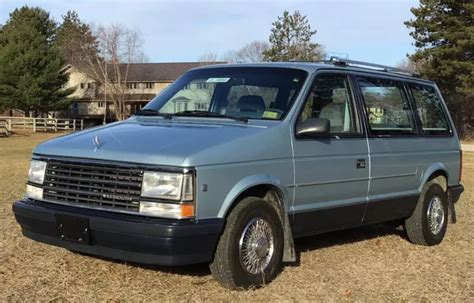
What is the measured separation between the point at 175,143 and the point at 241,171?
22.1 inches

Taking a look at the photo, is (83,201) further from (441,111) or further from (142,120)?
(441,111)

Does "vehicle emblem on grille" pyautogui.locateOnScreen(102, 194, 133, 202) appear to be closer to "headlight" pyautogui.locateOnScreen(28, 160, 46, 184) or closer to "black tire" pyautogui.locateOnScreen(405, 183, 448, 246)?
"headlight" pyautogui.locateOnScreen(28, 160, 46, 184)

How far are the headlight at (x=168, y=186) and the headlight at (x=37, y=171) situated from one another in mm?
1035

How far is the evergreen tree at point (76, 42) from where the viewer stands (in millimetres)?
74625

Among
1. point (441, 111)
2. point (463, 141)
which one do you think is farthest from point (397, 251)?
point (463, 141)

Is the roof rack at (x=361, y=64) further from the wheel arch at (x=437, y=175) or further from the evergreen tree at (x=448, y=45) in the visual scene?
the evergreen tree at (x=448, y=45)

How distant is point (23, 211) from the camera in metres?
4.84

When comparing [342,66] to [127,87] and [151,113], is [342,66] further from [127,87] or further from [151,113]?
[127,87]

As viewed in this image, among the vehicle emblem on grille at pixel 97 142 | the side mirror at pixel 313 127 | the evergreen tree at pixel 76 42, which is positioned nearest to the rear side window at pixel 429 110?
the side mirror at pixel 313 127

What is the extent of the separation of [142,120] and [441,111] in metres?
4.03

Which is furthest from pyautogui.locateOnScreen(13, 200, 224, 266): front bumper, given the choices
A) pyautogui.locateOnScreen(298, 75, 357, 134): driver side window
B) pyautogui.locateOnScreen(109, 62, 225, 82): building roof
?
pyautogui.locateOnScreen(109, 62, 225, 82): building roof

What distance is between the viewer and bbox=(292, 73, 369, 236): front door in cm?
528

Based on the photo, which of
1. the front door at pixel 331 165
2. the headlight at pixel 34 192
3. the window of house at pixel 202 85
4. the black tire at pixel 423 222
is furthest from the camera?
the black tire at pixel 423 222

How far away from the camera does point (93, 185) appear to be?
451 centimetres
